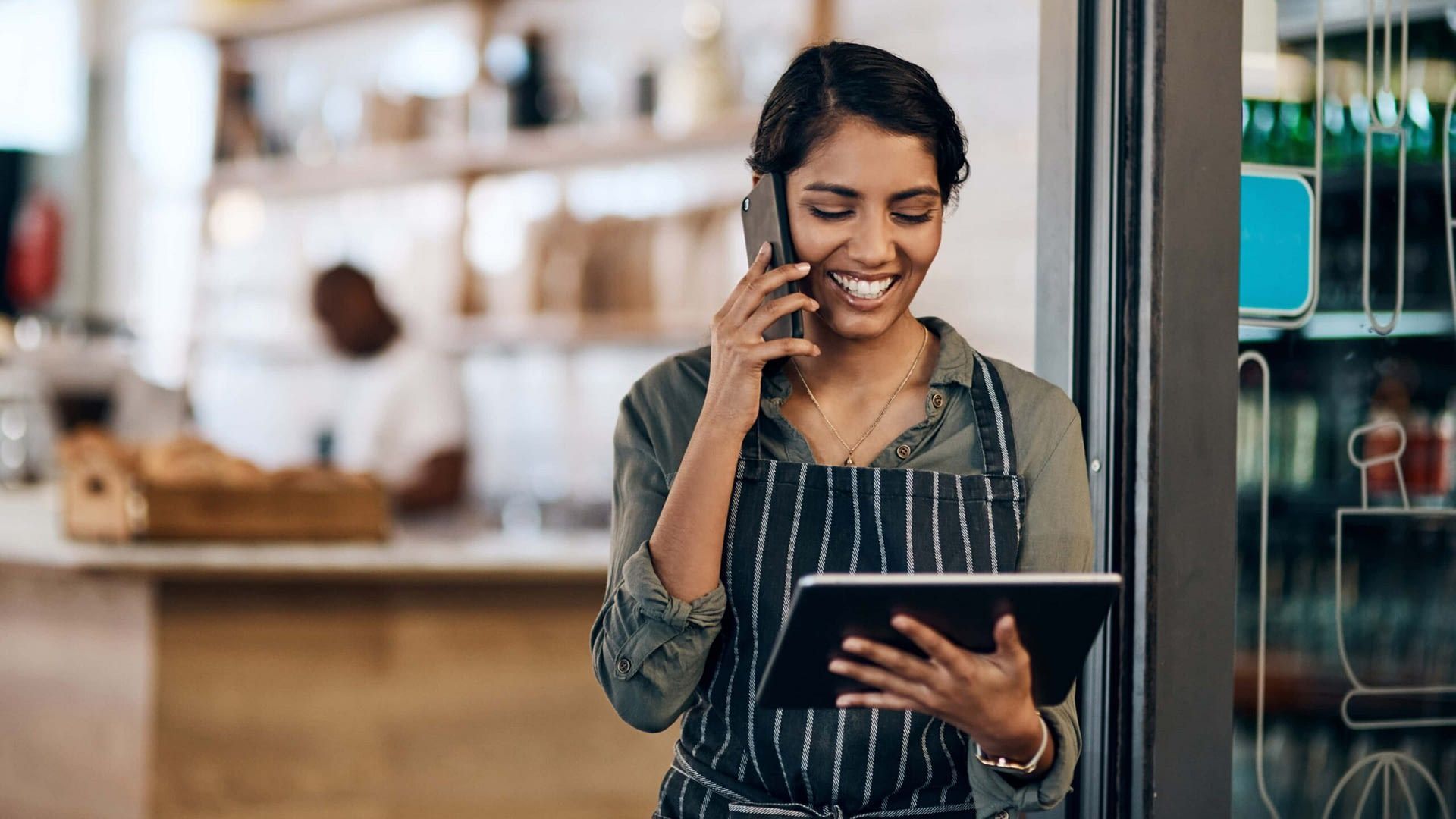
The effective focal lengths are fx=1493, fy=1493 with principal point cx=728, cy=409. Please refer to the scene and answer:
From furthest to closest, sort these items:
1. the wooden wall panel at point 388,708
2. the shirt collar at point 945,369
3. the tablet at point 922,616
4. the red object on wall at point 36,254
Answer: the red object on wall at point 36,254 < the wooden wall panel at point 388,708 < the shirt collar at point 945,369 < the tablet at point 922,616

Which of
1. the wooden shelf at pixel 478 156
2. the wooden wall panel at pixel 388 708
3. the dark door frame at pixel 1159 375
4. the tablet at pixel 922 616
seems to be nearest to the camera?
the tablet at pixel 922 616

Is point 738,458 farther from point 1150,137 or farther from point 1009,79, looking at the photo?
point 1009,79

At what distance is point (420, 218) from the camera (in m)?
4.97

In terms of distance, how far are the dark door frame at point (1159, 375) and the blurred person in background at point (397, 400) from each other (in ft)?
9.00

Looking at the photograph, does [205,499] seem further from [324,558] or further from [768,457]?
[768,457]

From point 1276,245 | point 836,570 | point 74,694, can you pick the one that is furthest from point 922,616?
point 74,694

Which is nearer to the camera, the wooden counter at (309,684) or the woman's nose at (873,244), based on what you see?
the woman's nose at (873,244)

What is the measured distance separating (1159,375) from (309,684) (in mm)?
2074

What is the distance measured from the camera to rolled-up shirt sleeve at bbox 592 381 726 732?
→ 1225mm

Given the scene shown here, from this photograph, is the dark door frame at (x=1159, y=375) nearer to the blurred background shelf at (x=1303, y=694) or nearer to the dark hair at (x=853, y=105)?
the blurred background shelf at (x=1303, y=694)

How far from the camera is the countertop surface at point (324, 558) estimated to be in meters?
2.81

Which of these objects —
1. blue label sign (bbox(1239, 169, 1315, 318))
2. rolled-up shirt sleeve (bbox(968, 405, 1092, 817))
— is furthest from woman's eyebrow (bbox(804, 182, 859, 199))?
blue label sign (bbox(1239, 169, 1315, 318))

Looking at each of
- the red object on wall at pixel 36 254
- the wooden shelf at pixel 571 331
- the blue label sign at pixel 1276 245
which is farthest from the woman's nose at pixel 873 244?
the red object on wall at pixel 36 254

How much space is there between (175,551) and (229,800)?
0.50m
